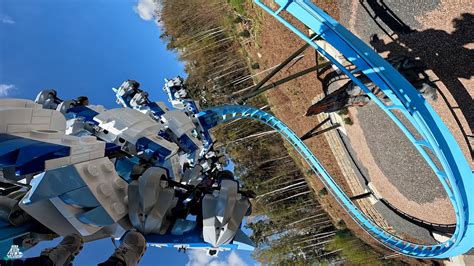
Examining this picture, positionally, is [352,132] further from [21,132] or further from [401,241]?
[21,132]

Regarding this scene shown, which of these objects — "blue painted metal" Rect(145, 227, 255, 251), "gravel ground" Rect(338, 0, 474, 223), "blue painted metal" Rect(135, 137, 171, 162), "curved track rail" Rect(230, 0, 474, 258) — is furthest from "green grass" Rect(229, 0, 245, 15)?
"blue painted metal" Rect(145, 227, 255, 251)

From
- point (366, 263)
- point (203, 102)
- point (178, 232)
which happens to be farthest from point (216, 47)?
point (178, 232)

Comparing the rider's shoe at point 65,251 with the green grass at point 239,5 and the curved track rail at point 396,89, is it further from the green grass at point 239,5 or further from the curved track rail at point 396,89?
the green grass at point 239,5

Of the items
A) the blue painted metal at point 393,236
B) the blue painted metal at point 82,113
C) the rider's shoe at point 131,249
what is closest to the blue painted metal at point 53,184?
the rider's shoe at point 131,249

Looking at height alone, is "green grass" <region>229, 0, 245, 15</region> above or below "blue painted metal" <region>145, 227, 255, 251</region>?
above

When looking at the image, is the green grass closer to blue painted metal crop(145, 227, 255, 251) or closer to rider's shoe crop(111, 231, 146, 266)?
blue painted metal crop(145, 227, 255, 251)

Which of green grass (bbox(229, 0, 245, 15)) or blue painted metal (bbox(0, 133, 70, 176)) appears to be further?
green grass (bbox(229, 0, 245, 15))

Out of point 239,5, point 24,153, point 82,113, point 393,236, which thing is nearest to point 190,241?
point 24,153

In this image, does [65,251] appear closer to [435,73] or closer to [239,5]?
[435,73]
